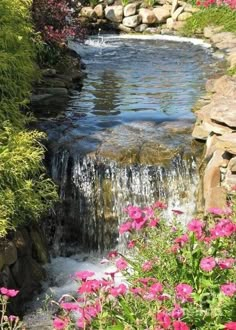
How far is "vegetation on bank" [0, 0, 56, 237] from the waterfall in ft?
3.38

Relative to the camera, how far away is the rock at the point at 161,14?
2356 centimetres

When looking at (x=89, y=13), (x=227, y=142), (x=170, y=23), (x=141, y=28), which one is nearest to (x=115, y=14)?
(x=89, y=13)

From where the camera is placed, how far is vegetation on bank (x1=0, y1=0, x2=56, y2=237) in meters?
6.26

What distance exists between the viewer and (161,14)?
77.3 ft

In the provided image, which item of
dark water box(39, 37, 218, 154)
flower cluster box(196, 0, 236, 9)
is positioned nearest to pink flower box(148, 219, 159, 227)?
dark water box(39, 37, 218, 154)

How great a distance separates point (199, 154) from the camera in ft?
27.7

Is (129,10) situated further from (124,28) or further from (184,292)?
(184,292)

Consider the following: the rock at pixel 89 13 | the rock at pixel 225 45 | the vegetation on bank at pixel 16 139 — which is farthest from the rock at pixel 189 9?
the vegetation on bank at pixel 16 139

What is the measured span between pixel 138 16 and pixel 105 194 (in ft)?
55.0

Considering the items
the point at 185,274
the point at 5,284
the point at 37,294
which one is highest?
the point at 185,274

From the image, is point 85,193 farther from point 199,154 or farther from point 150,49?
point 150,49

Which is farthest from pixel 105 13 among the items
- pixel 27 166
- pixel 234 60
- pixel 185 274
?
pixel 185 274

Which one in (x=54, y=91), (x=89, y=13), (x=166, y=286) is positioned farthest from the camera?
(x=89, y=13)

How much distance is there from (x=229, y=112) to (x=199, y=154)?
0.79m
